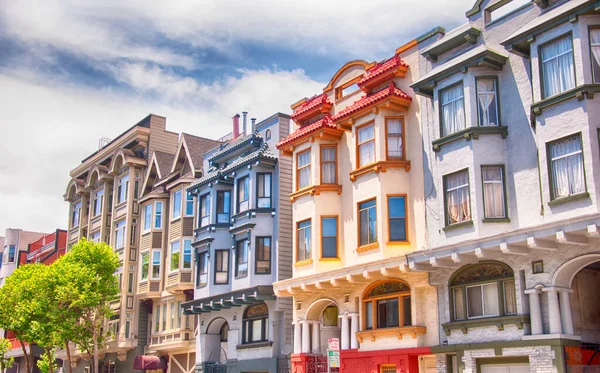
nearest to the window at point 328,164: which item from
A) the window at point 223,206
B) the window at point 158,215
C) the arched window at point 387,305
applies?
the arched window at point 387,305

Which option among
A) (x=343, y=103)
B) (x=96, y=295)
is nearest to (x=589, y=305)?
(x=343, y=103)

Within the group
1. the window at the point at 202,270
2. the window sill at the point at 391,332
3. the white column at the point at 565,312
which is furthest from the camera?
the window at the point at 202,270

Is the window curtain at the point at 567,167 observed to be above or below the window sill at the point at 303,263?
above

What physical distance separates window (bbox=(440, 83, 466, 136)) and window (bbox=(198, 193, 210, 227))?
18431mm

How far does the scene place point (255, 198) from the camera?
125 feet

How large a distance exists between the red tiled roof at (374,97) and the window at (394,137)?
96cm

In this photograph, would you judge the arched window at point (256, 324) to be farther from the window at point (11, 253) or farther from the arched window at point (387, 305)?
the window at point (11, 253)

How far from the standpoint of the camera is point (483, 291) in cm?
2517

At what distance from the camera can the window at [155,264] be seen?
157 feet

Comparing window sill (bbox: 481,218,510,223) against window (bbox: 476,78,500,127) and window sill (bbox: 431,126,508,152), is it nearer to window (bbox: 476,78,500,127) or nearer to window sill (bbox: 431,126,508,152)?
window sill (bbox: 431,126,508,152)

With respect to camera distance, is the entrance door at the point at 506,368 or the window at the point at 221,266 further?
the window at the point at 221,266

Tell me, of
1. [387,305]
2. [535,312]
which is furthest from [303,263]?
[535,312]

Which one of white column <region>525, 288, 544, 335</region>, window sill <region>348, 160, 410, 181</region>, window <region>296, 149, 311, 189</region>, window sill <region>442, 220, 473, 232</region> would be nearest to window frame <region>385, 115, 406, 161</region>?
window sill <region>348, 160, 410, 181</region>

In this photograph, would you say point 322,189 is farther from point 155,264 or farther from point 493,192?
point 155,264
